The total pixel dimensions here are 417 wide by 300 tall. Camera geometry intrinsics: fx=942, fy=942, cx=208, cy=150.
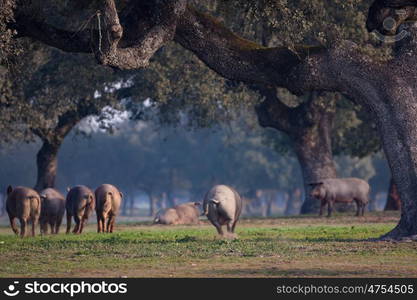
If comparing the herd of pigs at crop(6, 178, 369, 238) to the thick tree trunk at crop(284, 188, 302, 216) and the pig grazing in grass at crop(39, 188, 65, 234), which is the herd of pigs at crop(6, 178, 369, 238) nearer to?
the pig grazing in grass at crop(39, 188, 65, 234)

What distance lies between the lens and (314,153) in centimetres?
4859

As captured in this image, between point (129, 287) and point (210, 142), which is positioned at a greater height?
point (210, 142)

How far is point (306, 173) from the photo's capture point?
48.9 metres

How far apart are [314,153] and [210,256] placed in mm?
28860

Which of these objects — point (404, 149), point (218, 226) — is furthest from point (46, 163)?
point (404, 149)

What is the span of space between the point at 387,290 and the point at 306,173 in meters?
34.2

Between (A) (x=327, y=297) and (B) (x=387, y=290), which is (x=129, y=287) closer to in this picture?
(A) (x=327, y=297)

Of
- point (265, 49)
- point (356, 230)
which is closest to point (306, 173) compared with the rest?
Result: point (356, 230)

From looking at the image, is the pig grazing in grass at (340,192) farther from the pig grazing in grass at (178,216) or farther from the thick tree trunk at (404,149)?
the thick tree trunk at (404,149)

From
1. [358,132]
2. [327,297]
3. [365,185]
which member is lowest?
[327,297]

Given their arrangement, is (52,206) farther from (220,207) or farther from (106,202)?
(220,207)

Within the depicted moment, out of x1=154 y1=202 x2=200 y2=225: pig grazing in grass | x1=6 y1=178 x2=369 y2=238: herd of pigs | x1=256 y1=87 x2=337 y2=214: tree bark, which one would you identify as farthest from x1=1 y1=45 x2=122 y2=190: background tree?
x1=6 y1=178 x2=369 y2=238: herd of pigs

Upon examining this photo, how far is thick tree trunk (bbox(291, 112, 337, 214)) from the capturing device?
1903 inches

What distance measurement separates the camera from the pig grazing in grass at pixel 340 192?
44.5 m
